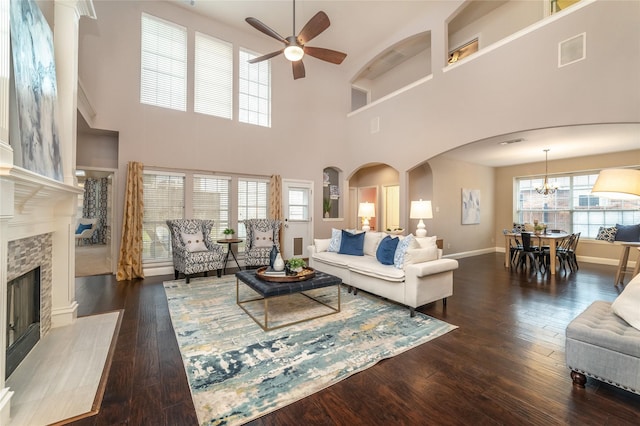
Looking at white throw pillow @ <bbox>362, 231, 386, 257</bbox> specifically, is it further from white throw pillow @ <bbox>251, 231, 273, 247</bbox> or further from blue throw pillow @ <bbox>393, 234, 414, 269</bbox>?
white throw pillow @ <bbox>251, 231, 273, 247</bbox>

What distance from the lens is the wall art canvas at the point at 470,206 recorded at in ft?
25.0

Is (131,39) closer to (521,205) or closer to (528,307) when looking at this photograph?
(528,307)

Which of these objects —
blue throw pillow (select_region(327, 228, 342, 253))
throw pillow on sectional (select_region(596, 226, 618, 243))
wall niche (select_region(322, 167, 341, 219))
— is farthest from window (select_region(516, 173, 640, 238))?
blue throw pillow (select_region(327, 228, 342, 253))

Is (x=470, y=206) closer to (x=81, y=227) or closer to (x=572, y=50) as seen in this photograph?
(x=572, y=50)

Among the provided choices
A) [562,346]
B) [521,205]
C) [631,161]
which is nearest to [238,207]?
[562,346]

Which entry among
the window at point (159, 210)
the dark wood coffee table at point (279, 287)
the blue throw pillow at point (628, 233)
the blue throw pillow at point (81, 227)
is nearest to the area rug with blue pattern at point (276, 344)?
the dark wood coffee table at point (279, 287)

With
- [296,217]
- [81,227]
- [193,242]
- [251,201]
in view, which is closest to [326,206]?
→ [296,217]

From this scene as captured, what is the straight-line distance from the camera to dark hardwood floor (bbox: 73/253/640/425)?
5.37ft

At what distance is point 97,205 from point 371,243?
1046 centimetres

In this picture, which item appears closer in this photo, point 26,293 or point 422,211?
point 26,293

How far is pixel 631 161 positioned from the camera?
20.0ft

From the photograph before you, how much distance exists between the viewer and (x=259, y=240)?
5637 millimetres

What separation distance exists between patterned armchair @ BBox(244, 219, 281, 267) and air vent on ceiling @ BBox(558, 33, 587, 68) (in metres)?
5.33

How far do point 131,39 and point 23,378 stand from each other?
18.2 feet
